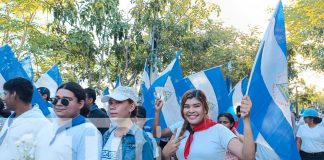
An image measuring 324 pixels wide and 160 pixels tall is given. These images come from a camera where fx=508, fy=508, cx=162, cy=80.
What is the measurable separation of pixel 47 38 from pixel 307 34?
8701 mm

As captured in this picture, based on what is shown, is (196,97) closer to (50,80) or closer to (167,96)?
(167,96)

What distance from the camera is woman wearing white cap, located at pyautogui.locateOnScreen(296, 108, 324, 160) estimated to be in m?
8.08

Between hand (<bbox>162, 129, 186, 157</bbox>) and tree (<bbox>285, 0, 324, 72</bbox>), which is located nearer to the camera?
hand (<bbox>162, 129, 186, 157</bbox>)

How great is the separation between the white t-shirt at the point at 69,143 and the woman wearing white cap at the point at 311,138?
556 centimetres

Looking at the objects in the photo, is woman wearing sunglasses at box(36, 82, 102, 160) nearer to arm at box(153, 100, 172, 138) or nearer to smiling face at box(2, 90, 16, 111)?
smiling face at box(2, 90, 16, 111)

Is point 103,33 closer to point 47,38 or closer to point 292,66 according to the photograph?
point 47,38

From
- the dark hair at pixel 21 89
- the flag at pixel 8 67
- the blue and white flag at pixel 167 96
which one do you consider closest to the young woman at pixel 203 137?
the dark hair at pixel 21 89

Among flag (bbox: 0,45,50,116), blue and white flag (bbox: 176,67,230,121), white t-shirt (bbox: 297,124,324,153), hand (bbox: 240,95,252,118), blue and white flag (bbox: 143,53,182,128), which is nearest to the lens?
hand (bbox: 240,95,252,118)

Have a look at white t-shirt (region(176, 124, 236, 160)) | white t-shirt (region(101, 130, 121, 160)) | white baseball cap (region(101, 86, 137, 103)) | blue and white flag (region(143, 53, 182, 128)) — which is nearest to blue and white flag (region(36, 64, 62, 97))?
blue and white flag (region(143, 53, 182, 128))

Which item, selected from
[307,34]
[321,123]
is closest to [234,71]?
[307,34]

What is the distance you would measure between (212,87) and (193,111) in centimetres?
384

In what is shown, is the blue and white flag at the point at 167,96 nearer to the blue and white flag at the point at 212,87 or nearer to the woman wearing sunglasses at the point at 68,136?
the blue and white flag at the point at 212,87

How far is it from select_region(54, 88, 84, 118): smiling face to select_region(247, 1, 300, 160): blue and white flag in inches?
51.2

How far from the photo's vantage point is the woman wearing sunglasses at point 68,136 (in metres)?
3.22
